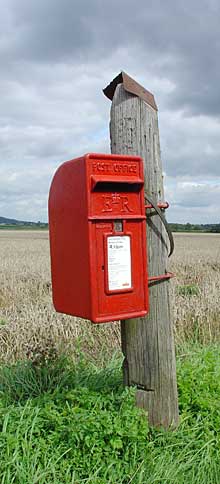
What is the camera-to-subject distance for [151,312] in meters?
2.86

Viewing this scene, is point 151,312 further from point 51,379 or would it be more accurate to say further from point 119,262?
point 51,379

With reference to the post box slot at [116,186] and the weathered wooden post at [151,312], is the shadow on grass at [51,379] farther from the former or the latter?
the post box slot at [116,186]

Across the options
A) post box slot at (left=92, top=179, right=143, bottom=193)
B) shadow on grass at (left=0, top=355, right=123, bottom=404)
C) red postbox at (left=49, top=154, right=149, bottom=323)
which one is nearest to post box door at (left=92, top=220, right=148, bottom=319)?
red postbox at (left=49, top=154, right=149, bottom=323)

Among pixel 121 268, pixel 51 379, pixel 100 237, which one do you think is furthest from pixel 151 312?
pixel 51 379

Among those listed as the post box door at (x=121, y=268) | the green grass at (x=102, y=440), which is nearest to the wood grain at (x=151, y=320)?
the green grass at (x=102, y=440)

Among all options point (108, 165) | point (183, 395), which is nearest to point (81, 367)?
point (183, 395)

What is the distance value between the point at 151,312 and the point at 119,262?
485mm

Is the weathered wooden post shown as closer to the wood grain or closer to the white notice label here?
the wood grain

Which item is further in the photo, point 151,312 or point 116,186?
point 151,312

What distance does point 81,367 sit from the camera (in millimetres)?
3486

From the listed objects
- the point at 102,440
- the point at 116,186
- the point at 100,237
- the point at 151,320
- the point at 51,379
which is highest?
the point at 116,186

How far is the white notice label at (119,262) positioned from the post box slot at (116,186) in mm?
256

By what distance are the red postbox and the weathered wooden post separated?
0.23 metres

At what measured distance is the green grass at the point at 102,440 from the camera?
2479 millimetres
